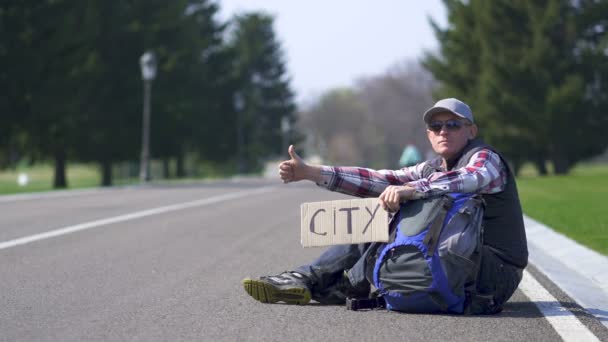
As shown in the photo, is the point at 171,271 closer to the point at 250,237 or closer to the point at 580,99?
the point at 250,237

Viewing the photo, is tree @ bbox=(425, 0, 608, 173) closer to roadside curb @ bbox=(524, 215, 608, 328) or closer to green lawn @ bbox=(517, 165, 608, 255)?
green lawn @ bbox=(517, 165, 608, 255)

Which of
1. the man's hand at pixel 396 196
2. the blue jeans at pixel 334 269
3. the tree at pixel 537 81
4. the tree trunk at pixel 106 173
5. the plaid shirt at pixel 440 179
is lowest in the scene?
the tree trunk at pixel 106 173

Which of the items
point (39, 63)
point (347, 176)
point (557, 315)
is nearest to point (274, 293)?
point (347, 176)

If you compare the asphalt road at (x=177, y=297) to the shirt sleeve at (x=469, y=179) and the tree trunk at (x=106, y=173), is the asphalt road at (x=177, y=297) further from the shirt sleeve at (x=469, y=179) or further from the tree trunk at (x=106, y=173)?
the tree trunk at (x=106, y=173)

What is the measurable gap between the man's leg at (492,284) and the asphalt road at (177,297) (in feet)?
0.30

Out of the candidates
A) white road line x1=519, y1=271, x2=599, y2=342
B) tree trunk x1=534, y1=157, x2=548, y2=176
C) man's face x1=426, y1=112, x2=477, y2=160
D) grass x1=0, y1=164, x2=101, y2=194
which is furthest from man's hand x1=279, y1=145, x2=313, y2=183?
tree trunk x1=534, y1=157, x2=548, y2=176

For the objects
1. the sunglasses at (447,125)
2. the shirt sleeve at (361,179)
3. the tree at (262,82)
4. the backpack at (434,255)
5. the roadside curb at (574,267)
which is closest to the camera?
the backpack at (434,255)

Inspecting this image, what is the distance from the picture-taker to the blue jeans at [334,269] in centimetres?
577

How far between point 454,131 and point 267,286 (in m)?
1.61

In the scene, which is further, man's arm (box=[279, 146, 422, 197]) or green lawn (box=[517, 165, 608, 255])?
green lawn (box=[517, 165, 608, 255])

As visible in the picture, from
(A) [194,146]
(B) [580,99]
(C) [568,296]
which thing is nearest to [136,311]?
(C) [568,296]

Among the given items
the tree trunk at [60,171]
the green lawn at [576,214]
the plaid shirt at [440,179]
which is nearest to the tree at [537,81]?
the green lawn at [576,214]

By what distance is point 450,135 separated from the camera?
5664 mm

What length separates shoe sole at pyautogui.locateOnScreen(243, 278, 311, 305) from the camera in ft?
19.1
